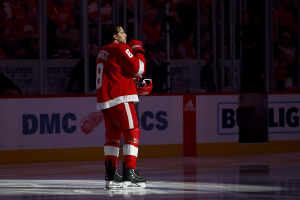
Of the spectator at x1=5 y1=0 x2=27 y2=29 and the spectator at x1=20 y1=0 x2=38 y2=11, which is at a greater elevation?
the spectator at x1=20 y1=0 x2=38 y2=11

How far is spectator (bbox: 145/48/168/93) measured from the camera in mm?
8430

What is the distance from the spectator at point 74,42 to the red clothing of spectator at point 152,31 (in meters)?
1.34

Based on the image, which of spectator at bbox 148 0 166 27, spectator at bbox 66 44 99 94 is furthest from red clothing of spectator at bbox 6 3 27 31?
spectator at bbox 148 0 166 27

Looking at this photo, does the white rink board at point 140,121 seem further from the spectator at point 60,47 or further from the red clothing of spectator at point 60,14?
the red clothing of spectator at point 60,14

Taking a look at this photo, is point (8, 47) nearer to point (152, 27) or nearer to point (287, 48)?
point (152, 27)

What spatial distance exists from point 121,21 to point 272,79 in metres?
2.90

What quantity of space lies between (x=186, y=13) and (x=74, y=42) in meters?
2.44

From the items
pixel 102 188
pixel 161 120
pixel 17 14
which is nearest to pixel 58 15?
pixel 17 14

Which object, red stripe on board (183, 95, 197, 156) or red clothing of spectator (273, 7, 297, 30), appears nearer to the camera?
red stripe on board (183, 95, 197, 156)

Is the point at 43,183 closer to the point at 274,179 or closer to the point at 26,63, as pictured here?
the point at 274,179

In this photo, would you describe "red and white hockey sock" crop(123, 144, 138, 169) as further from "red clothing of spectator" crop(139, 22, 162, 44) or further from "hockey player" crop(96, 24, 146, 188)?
"red clothing of spectator" crop(139, 22, 162, 44)

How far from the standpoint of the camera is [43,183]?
524 cm

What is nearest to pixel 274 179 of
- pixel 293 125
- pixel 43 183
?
pixel 43 183

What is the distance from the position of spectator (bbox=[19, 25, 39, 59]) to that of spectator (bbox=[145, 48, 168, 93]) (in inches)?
78.1
